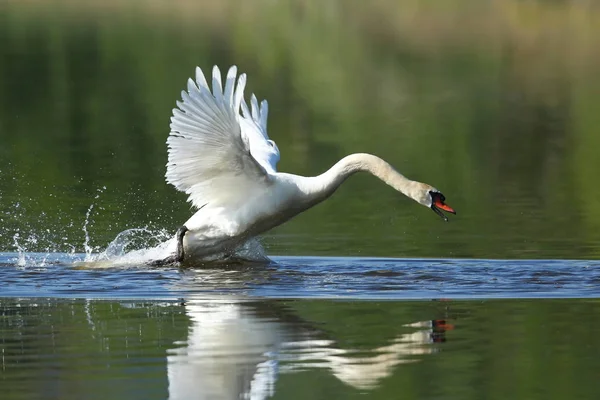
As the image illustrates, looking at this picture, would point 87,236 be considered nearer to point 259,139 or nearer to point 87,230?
point 87,230

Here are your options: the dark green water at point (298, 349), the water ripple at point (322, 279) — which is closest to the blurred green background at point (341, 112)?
the water ripple at point (322, 279)

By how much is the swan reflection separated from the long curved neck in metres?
2.29

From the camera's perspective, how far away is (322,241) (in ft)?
49.5

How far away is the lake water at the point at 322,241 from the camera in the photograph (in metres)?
8.88

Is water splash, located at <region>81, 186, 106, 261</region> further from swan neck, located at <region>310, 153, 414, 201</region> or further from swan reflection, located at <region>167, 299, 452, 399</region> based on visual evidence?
swan reflection, located at <region>167, 299, 452, 399</region>

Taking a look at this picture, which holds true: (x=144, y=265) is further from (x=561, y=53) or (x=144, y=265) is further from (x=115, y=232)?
(x=561, y=53)

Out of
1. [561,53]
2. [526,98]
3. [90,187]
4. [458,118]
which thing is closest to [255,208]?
[90,187]

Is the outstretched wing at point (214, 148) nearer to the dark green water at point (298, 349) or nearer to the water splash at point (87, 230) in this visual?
the water splash at point (87, 230)

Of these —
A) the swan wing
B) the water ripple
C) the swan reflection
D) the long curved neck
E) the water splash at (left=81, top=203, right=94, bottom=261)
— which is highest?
the swan wing

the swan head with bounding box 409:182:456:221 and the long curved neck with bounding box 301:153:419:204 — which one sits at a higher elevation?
the long curved neck with bounding box 301:153:419:204

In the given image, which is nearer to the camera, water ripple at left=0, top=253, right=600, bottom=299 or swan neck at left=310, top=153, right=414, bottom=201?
water ripple at left=0, top=253, right=600, bottom=299

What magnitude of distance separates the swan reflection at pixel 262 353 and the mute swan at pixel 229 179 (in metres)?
2.36

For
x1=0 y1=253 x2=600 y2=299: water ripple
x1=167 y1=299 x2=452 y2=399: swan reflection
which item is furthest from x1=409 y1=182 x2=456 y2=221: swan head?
x1=167 y1=299 x2=452 y2=399: swan reflection

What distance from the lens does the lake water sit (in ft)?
29.1
